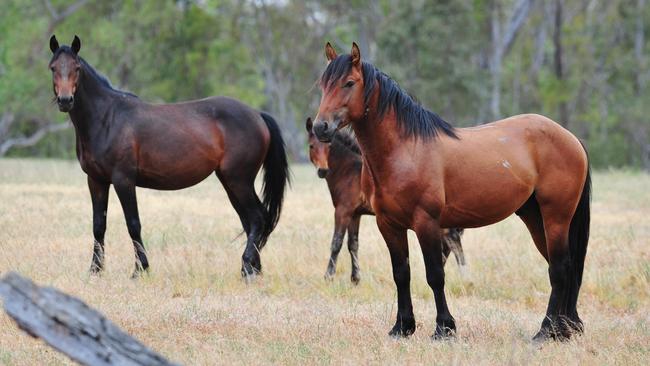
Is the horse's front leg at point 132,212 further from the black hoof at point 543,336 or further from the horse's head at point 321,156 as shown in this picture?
the black hoof at point 543,336

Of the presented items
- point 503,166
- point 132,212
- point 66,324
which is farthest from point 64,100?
point 66,324

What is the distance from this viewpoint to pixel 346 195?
34.4 ft

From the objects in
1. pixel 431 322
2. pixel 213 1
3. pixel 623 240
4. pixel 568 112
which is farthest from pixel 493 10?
pixel 431 322

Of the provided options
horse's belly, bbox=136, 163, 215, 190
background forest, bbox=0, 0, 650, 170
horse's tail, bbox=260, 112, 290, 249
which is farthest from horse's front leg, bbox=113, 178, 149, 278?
background forest, bbox=0, 0, 650, 170

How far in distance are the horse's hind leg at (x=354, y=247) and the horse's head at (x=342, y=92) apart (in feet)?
12.0

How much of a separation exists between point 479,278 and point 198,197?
967 cm

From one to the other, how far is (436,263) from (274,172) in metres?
4.61

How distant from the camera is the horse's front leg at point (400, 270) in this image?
6559 mm

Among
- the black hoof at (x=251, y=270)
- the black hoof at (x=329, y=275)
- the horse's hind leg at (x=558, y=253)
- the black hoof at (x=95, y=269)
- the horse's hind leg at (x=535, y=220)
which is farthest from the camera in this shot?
the black hoof at (x=329, y=275)

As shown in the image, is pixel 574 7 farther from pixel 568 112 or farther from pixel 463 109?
pixel 463 109

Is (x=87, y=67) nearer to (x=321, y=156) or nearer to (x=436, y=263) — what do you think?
(x=321, y=156)

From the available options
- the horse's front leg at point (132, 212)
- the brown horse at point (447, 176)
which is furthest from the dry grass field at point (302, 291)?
the brown horse at point (447, 176)

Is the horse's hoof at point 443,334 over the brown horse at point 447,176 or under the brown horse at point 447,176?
under

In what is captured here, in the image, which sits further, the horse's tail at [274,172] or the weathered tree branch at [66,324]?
the horse's tail at [274,172]
